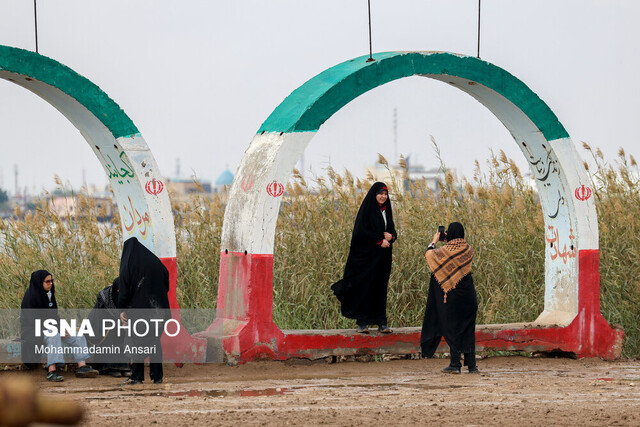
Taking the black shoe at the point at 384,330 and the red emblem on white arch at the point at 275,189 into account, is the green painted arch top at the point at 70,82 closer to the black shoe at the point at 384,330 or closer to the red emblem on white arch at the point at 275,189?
the red emblem on white arch at the point at 275,189

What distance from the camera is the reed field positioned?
951 cm

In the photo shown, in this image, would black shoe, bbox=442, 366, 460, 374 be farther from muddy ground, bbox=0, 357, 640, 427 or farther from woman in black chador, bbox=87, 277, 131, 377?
woman in black chador, bbox=87, 277, 131, 377

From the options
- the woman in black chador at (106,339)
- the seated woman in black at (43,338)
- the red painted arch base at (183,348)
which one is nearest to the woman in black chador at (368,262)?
the red painted arch base at (183,348)

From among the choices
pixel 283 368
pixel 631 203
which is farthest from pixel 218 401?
pixel 631 203

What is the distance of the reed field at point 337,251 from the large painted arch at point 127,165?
1.49m

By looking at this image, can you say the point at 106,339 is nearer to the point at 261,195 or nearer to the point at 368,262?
the point at 261,195

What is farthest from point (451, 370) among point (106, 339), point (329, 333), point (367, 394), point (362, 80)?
point (106, 339)

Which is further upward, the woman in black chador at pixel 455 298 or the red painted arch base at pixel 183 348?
the woman in black chador at pixel 455 298

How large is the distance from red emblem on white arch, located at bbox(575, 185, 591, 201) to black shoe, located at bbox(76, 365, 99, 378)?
5240 millimetres

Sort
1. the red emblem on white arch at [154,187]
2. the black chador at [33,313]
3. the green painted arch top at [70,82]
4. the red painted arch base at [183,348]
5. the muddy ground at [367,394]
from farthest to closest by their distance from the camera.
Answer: the red emblem on white arch at [154,187] → the red painted arch base at [183,348] → the black chador at [33,313] → the green painted arch top at [70,82] → the muddy ground at [367,394]

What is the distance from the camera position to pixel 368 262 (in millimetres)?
8406

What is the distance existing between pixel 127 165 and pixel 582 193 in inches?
188

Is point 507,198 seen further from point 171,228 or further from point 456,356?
point 171,228

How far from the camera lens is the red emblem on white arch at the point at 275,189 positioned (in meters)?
7.86
